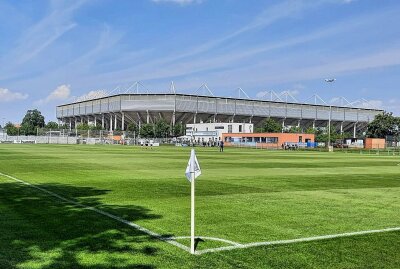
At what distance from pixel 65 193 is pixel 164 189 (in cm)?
407

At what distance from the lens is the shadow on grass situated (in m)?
7.73

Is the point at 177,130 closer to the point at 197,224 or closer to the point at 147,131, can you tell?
the point at 147,131

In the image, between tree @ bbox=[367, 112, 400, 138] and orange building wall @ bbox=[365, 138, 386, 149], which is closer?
orange building wall @ bbox=[365, 138, 386, 149]

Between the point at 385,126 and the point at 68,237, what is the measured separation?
538 feet

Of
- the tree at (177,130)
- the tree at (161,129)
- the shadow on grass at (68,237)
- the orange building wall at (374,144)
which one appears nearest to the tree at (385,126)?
the orange building wall at (374,144)

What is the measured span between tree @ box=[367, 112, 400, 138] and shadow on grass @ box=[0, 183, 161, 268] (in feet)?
524

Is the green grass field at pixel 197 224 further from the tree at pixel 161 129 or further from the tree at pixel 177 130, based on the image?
the tree at pixel 177 130

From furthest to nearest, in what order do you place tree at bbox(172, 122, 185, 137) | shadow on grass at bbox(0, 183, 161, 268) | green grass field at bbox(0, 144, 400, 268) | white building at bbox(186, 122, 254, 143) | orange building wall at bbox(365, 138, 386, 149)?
1. tree at bbox(172, 122, 185, 137)
2. white building at bbox(186, 122, 254, 143)
3. orange building wall at bbox(365, 138, 386, 149)
4. green grass field at bbox(0, 144, 400, 268)
5. shadow on grass at bbox(0, 183, 161, 268)

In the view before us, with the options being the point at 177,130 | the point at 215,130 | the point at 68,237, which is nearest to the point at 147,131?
the point at 177,130

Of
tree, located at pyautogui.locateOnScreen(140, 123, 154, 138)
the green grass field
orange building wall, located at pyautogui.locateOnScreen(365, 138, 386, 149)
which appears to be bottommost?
the green grass field

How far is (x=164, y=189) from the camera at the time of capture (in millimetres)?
18688

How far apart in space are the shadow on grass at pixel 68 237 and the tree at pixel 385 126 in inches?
6292

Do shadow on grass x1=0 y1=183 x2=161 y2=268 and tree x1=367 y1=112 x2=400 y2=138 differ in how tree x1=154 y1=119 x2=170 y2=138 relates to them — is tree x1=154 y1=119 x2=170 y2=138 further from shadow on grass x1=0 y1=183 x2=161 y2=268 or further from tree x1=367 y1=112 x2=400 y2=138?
shadow on grass x1=0 y1=183 x2=161 y2=268

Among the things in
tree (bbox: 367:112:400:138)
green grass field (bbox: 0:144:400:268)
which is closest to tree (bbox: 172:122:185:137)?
tree (bbox: 367:112:400:138)
